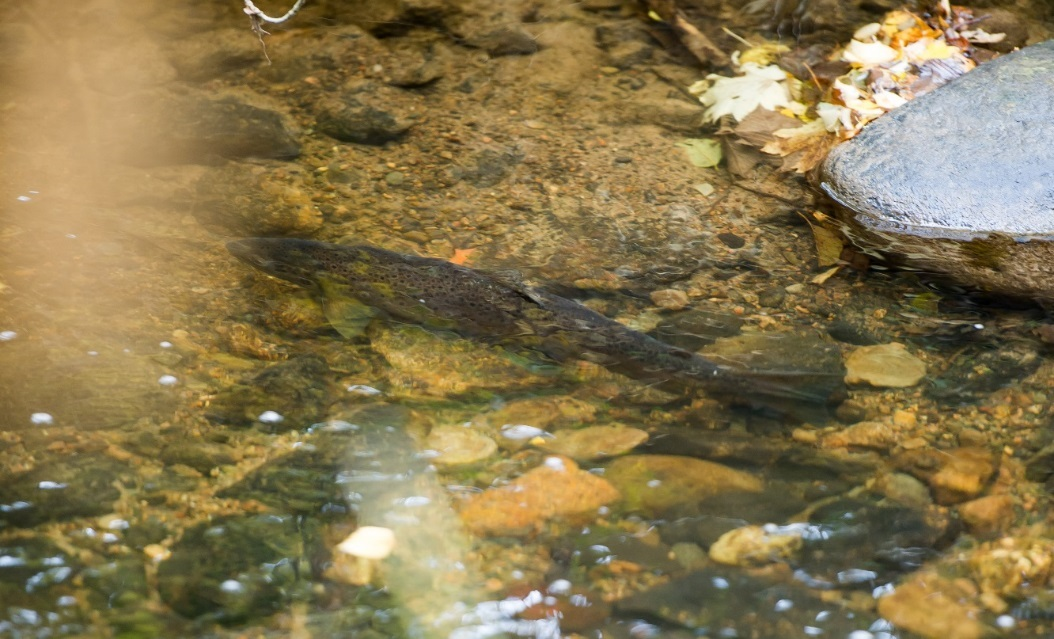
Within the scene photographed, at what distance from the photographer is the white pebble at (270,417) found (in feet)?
10.2

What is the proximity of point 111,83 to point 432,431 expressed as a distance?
3851 millimetres

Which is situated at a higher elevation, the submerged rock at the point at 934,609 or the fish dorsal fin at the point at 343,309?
the fish dorsal fin at the point at 343,309

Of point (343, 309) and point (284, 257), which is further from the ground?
point (284, 257)

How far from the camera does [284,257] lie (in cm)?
397

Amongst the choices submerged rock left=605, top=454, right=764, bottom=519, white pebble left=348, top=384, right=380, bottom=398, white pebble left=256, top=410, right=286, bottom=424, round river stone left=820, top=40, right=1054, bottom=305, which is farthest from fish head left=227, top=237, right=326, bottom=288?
round river stone left=820, top=40, right=1054, bottom=305

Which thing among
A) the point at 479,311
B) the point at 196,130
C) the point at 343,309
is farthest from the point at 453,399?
the point at 196,130

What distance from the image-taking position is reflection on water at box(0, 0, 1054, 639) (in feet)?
8.17

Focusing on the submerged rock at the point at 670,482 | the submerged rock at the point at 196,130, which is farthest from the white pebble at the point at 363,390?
the submerged rock at the point at 196,130

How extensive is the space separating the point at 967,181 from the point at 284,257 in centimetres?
360

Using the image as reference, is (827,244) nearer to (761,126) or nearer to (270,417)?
(761,126)

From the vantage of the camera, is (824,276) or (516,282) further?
(824,276)

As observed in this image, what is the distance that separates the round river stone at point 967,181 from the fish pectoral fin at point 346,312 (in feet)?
8.72

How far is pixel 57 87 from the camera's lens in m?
5.16

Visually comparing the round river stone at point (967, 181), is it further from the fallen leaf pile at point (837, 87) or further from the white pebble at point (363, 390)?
the white pebble at point (363, 390)
